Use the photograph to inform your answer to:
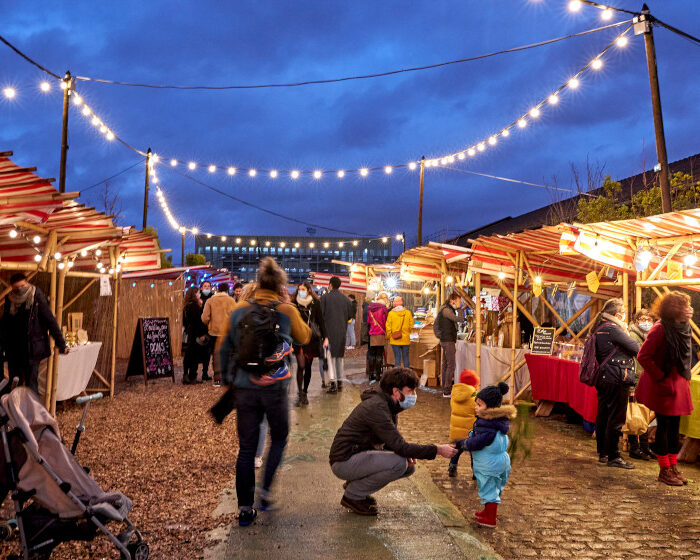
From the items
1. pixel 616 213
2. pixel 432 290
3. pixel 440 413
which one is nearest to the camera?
pixel 440 413

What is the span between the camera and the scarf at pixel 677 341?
5.63 m

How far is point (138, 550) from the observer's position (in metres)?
3.37

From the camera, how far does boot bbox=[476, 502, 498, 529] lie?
4.30m

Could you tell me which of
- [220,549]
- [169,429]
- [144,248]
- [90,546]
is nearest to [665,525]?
[220,549]

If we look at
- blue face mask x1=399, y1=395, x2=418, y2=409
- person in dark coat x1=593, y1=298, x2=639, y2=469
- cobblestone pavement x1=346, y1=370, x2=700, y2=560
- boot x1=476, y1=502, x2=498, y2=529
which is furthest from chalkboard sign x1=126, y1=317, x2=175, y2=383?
boot x1=476, y1=502, x2=498, y2=529

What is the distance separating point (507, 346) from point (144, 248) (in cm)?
658

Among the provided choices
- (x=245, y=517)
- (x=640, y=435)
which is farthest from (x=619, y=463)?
(x=245, y=517)

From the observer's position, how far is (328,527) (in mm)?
4059

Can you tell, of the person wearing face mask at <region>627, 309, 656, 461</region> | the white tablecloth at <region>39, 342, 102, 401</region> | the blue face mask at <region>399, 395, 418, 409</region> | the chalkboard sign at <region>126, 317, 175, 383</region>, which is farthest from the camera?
the chalkboard sign at <region>126, 317, 175, 383</region>

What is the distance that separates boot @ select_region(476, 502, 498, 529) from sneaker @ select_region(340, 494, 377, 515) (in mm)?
792

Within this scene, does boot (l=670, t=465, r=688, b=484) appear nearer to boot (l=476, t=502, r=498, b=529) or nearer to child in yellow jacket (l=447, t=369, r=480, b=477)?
child in yellow jacket (l=447, t=369, r=480, b=477)

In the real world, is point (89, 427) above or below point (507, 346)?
below

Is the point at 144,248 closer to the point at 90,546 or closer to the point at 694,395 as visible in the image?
the point at 90,546

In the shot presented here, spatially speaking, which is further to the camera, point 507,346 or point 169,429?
point 507,346
